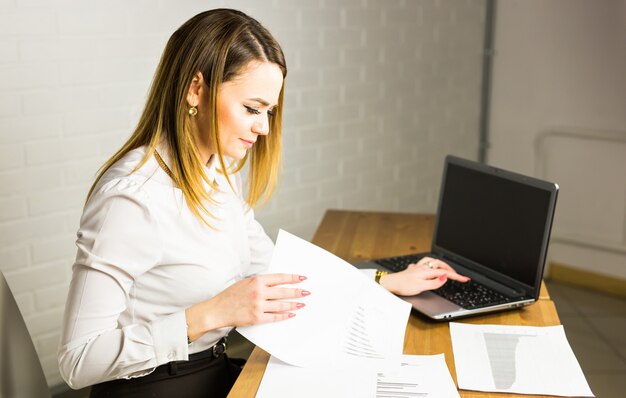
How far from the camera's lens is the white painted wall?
3734 mm

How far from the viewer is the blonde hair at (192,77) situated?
58.1 inches

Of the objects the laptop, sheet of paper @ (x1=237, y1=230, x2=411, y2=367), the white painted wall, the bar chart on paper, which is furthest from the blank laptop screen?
the white painted wall

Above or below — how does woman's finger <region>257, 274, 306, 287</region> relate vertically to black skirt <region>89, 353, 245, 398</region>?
above

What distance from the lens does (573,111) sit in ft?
12.8

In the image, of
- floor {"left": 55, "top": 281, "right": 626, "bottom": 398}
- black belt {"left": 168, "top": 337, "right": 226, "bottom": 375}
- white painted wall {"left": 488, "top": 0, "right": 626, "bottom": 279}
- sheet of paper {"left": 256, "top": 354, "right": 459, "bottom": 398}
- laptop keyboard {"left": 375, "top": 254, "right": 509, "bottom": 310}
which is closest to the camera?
sheet of paper {"left": 256, "top": 354, "right": 459, "bottom": 398}

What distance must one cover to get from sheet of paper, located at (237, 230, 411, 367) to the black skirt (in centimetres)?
23

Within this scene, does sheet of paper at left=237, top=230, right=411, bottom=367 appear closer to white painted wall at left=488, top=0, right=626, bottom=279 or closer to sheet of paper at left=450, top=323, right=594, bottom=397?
sheet of paper at left=450, top=323, right=594, bottom=397

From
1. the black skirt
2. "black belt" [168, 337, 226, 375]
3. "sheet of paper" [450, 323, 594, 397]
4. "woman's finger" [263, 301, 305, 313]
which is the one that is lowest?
the black skirt

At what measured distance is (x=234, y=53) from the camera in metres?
1.49

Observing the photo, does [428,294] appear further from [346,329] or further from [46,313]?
[46,313]

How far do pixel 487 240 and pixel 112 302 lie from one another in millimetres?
948

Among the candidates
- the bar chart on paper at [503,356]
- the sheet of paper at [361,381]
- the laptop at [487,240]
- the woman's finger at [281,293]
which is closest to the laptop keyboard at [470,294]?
the laptop at [487,240]

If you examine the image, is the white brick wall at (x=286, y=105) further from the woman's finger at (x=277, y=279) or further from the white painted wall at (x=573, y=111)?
the woman's finger at (x=277, y=279)

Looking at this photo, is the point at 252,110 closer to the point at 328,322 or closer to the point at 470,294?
the point at 328,322
